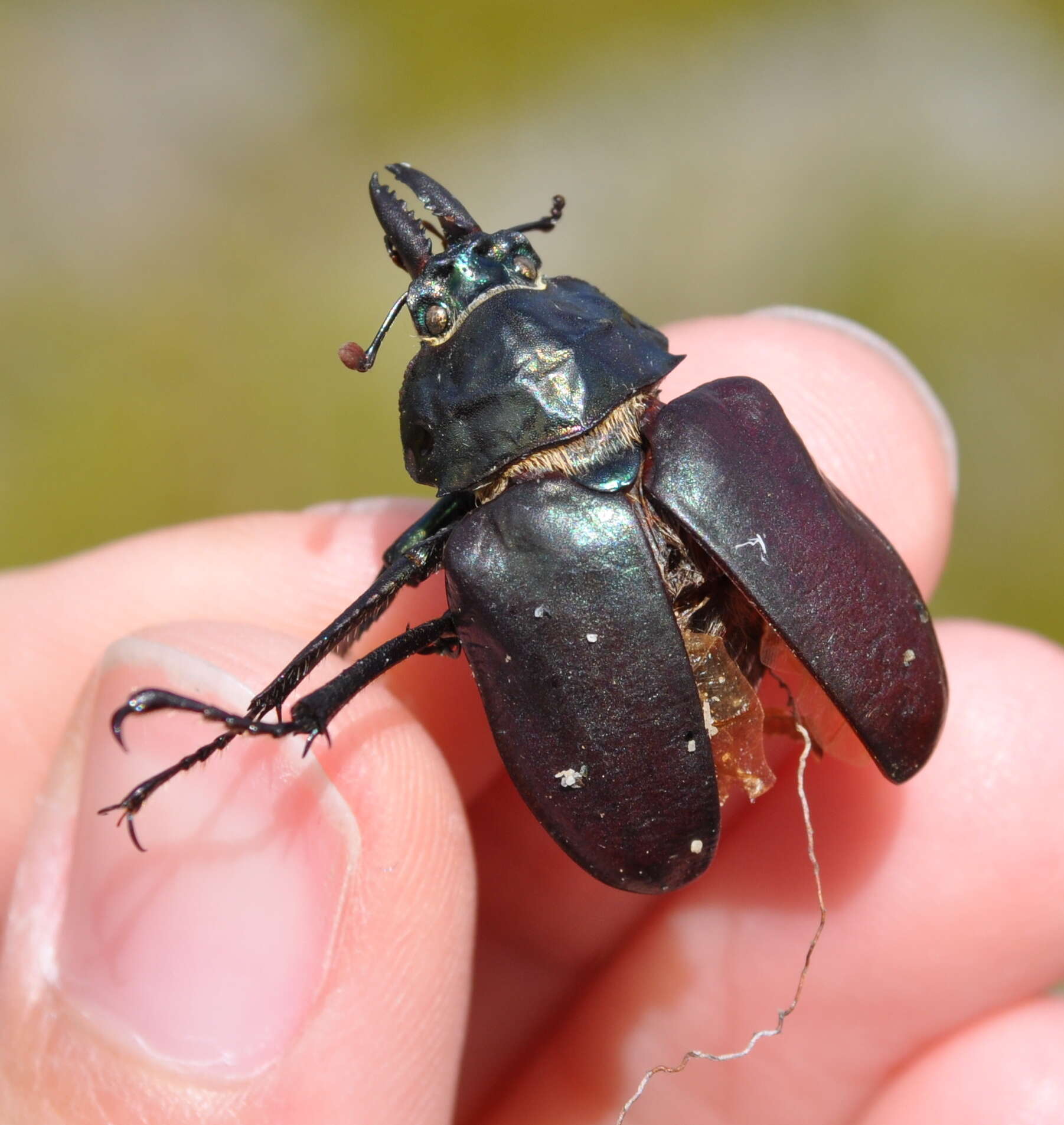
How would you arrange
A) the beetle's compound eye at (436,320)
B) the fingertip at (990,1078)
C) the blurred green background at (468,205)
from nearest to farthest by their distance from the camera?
the beetle's compound eye at (436,320)
the fingertip at (990,1078)
the blurred green background at (468,205)

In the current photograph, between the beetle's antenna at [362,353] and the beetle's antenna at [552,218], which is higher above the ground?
the beetle's antenna at [552,218]

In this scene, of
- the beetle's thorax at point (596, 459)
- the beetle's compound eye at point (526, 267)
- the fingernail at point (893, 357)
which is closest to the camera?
the beetle's thorax at point (596, 459)

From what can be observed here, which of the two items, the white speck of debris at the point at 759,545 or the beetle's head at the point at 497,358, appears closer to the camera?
the white speck of debris at the point at 759,545

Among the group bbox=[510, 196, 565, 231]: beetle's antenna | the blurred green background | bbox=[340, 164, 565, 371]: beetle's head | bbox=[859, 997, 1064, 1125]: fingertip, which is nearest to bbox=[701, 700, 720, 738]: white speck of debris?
bbox=[340, 164, 565, 371]: beetle's head

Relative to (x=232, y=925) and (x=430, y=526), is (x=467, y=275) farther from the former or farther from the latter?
(x=232, y=925)

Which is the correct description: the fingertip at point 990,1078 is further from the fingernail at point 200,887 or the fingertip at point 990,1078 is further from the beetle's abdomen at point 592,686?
the fingernail at point 200,887

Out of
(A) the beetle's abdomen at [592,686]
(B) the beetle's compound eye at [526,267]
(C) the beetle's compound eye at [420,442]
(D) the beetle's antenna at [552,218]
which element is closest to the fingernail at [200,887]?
(A) the beetle's abdomen at [592,686]

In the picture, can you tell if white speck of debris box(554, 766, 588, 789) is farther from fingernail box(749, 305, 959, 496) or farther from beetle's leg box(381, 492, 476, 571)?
fingernail box(749, 305, 959, 496)
